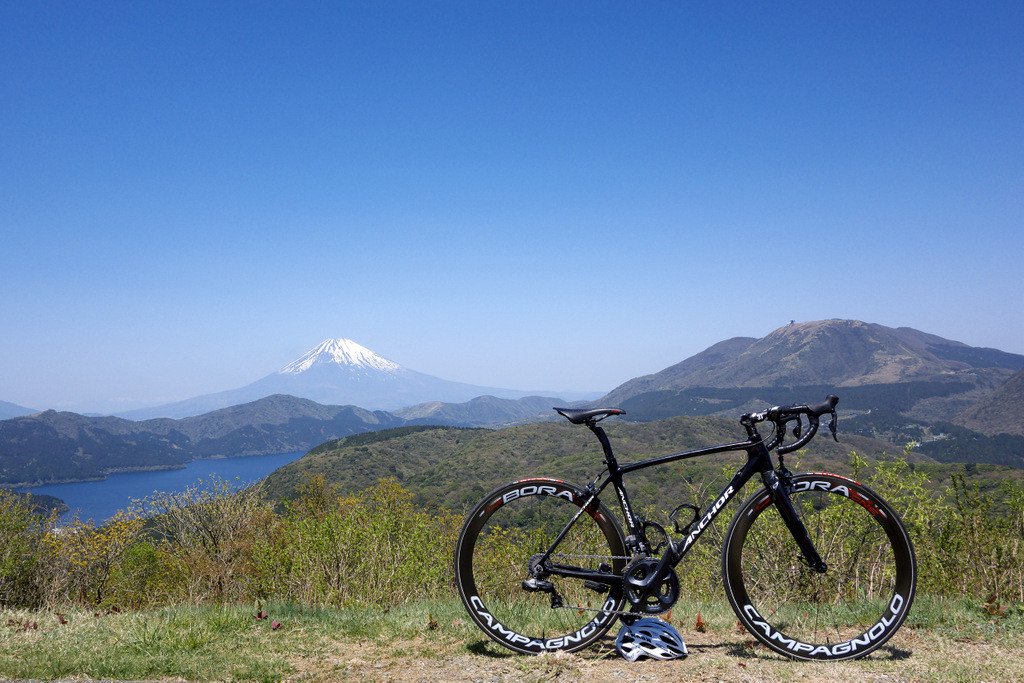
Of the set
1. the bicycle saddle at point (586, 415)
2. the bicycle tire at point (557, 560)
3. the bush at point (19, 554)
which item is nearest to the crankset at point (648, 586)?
the bicycle tire at point (557, 560)

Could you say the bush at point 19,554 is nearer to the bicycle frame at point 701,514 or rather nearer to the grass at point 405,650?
the grass at point 405,650

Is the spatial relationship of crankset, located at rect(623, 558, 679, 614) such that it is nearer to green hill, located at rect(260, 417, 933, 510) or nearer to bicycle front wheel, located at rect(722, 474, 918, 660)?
bicycle front wheel, located at rect(722, 474, 918, 660)

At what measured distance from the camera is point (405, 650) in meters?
4.04

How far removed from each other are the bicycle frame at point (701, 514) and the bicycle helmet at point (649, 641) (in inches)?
14.6

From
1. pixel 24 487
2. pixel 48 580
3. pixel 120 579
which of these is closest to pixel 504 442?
pixel 120 579

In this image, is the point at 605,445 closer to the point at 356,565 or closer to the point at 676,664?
the point at 676,664

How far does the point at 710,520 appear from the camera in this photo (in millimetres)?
3838

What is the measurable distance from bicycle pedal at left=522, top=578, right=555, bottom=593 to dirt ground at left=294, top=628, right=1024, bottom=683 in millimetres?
435

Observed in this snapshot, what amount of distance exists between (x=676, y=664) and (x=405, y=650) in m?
1.95

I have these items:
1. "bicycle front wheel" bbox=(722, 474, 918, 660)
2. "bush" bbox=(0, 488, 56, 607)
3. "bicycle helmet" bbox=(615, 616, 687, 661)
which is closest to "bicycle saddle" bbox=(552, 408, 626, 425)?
"bicycle front wheel" bbox=(722, 474, 918, 660)

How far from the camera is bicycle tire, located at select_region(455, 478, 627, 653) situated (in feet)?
12.9

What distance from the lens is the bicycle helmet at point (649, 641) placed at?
372 centimetres

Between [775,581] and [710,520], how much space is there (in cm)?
328

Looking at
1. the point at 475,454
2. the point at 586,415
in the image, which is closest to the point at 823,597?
the point at 586,415
